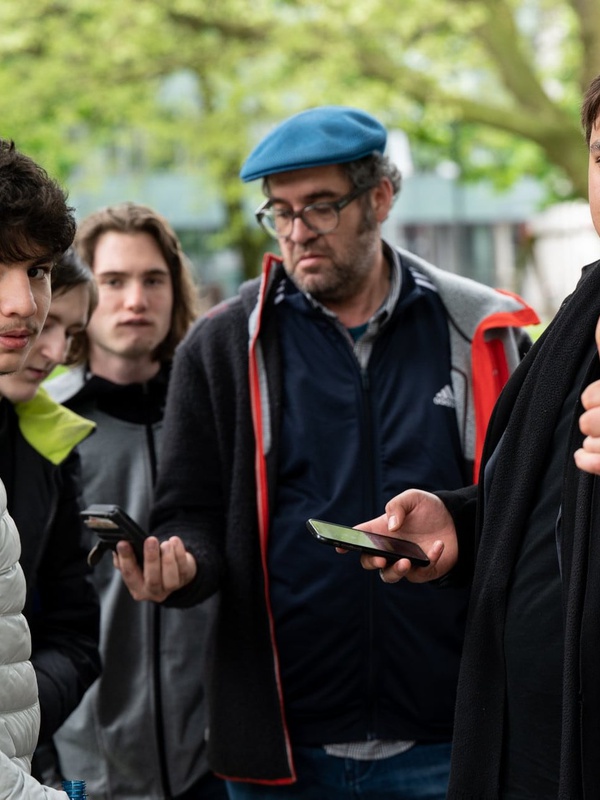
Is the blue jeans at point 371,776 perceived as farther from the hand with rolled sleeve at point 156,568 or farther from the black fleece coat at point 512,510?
the black fleece coat at point 512,510

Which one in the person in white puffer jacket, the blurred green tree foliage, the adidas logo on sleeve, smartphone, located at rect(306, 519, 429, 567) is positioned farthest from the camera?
the blurred green tree foliage

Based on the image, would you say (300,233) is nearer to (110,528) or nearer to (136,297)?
(136,297)

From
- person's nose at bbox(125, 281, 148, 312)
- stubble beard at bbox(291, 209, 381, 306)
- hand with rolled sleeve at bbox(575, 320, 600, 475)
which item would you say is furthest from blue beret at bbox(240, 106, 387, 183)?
hand with rolled sleeve at bbox(575, 320, 600, 475)

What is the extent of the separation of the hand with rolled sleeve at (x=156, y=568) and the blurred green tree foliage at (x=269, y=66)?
11877 mm

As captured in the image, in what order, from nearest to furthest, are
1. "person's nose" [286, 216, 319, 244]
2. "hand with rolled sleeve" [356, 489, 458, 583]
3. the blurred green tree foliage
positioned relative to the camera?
1. "hand with rolled sleeve" [356, 489, 458, 583]
2. "person's nose" [286, 216, 319, 244]
3. the blurred green tree foliage

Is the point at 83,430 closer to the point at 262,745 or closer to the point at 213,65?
the point at 262,745

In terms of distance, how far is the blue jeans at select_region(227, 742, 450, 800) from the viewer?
3.52 metres

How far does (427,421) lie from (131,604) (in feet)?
3.73

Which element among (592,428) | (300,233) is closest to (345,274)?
(300,233)

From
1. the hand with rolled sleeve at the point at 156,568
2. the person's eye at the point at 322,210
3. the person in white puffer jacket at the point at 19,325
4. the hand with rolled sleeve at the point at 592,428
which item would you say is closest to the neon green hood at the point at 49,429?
the hand with rolled sleeve at the point at 156,568

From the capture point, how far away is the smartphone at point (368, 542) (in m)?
2.63

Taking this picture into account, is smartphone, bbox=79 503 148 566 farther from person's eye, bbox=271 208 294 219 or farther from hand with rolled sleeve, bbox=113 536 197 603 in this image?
person's eye, bbox=271 208 294 219

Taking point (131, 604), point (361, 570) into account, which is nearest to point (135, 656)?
point (131, 604)

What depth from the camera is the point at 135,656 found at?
4.00m
